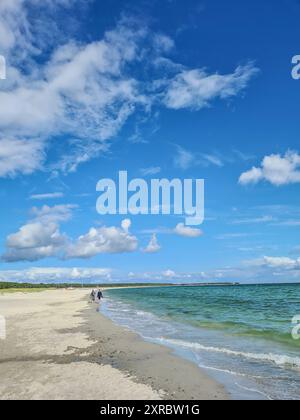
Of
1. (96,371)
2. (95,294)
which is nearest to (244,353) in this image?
(96,371)

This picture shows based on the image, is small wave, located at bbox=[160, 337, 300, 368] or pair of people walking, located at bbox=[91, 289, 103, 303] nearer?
small wave, located at bbox=[160, 337, 300, 368]

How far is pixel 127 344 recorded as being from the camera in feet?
67.1

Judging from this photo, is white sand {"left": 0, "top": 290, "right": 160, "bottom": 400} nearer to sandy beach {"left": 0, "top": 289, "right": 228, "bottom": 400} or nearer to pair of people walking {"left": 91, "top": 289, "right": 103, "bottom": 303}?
sandy beach {"left": 0, "top": 289, "right": 228, "bottom": 400}

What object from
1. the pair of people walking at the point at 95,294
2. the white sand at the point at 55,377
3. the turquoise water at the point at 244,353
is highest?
the pair of people walking at the point at 95,294

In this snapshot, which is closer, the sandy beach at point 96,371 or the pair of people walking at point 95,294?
the sandy beach at point 96,371

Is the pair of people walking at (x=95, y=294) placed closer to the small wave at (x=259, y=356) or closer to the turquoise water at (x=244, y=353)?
the turquoise water at (x=244, y=353)

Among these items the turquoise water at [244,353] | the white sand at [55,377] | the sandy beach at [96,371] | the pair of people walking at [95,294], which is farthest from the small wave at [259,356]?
the pair of people walking at [95,294]

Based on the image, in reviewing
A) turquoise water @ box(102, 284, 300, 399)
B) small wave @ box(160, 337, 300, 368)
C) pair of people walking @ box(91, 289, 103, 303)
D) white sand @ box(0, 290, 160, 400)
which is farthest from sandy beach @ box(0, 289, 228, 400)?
pair of people walking @ box(91, 289, 103, 303)

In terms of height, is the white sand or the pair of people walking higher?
the pair of people walking

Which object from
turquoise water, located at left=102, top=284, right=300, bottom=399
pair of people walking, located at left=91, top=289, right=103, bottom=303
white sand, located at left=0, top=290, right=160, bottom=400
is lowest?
turquoise water, located at left=102, top=284, right=300, bottom=399
